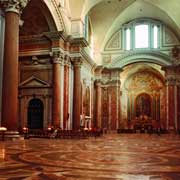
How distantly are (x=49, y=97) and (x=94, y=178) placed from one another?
1904cm

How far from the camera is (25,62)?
23.8 meters

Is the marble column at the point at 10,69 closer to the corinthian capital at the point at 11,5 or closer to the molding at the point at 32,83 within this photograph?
the corinthian capital at the point at 11,5

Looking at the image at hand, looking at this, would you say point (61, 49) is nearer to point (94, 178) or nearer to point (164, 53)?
point (164, 53)

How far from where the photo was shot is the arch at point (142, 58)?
1321 inches

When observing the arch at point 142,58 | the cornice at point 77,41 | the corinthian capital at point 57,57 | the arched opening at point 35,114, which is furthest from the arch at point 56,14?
the arch at point 142,58

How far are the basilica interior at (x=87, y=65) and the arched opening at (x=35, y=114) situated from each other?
0.07m

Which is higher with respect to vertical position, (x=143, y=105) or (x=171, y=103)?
(x=143, y=105)

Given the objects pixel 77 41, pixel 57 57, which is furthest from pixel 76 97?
pixel 77 41

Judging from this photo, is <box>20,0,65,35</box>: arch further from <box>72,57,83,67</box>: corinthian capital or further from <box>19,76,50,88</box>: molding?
<box>19,76,50,88</box>: molding

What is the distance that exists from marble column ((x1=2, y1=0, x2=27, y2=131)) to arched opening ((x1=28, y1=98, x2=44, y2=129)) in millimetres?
10051

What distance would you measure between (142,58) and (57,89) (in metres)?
14.9

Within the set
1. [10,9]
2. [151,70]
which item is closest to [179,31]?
[151,70]

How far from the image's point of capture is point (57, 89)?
21844 mm

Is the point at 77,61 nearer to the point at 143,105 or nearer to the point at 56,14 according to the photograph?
the point at 56,14
